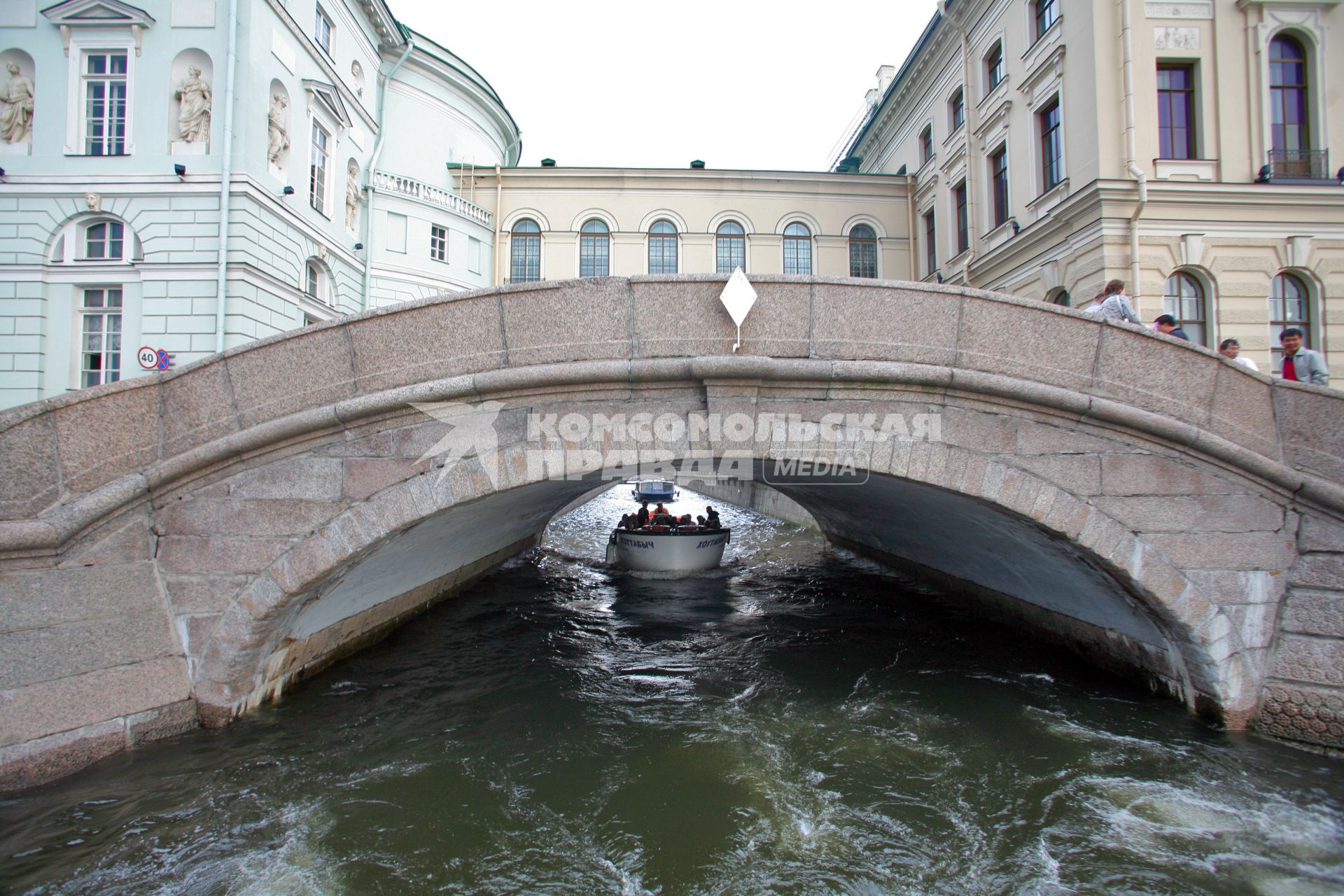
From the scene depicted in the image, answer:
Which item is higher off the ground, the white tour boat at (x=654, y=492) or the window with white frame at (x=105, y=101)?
the window with white frame at (x=105, y=101)

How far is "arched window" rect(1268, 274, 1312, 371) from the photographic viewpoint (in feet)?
45.2

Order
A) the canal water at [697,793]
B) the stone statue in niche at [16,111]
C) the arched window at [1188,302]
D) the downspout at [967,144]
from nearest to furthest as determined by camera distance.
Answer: the canal water at [697,793] < the arched window at [1188,302] < the stone statue in niche at [16,111] < the downspout at [967,144]

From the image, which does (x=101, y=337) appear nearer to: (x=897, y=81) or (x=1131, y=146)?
(x=1131, y=146)

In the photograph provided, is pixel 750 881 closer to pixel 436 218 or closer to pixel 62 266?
pixel 62 266

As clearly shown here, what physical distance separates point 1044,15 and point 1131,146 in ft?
14.2

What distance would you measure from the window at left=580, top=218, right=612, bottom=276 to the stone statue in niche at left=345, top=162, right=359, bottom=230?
7.00 metres

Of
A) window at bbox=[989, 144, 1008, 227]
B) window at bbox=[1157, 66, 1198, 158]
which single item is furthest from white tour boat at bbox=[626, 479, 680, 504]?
window at bbox=[1157, 66, 1198, 158]

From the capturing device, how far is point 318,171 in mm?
18266

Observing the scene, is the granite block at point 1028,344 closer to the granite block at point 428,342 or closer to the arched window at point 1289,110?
the granite block at point 428,342

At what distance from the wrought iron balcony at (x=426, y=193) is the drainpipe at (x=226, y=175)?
6.16 metres

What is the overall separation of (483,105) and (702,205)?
900 centimetres

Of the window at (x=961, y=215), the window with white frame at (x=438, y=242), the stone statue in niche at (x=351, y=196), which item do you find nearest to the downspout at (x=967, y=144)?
the window at (x=961, y=215)

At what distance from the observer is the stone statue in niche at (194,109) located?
14711mm

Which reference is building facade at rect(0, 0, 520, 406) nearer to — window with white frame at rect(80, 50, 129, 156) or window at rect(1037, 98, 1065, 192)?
window with white frame at rect(80, 50, 129, 156)
